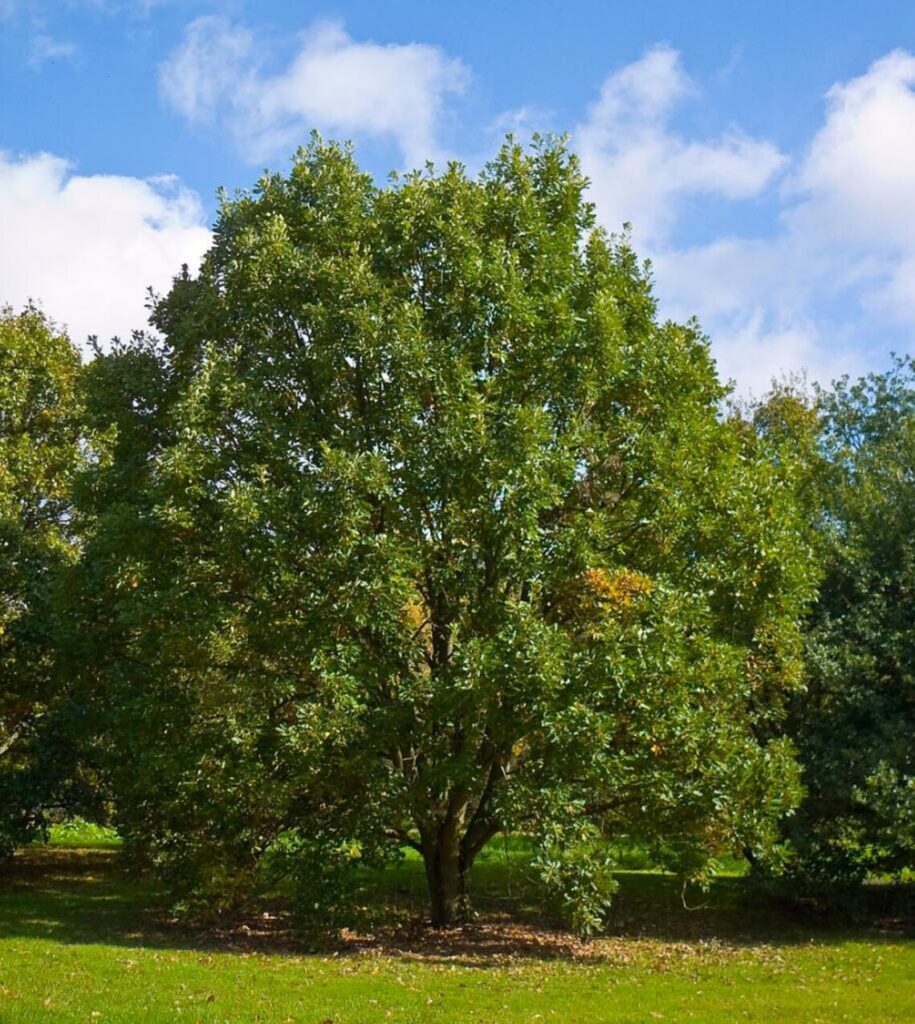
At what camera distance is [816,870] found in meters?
19.9

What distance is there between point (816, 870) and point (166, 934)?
12.3 m

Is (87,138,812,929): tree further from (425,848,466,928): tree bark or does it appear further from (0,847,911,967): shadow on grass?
(0,847,911,967): shadow on grass

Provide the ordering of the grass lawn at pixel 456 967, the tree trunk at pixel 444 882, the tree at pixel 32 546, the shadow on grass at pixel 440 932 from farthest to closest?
the tree at pixel 32 546 < the tree trunk at pixel 444 882 < the shadow on grass at pixel 440 932 < the grass lawn at pixel 456 967

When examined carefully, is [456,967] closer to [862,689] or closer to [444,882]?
[444,882]

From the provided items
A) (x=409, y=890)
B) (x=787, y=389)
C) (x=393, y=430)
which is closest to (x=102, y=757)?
(x=409, y=890)

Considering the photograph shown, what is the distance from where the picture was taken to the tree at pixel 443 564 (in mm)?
15695

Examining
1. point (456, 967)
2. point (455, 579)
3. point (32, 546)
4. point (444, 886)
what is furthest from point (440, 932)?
point (32, 546)

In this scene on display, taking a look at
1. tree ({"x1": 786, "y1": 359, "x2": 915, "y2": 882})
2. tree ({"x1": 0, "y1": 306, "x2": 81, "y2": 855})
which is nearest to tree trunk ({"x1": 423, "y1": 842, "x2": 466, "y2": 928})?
tree ({"x1": 786, "y1": 359, "x2": 915, "y2": 882})

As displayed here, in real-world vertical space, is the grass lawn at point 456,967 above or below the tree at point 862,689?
below

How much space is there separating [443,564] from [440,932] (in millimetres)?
7113

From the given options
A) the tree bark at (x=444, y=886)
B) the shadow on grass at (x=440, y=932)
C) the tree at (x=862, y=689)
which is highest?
the tree at (x=862, y=689)

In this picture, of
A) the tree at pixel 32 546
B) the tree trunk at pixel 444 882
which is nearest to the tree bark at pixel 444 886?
the tree trunk at pixel 444 882

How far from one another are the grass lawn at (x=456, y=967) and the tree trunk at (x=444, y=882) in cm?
41

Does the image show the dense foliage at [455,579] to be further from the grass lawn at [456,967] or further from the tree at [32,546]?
the tree at [32,546]
